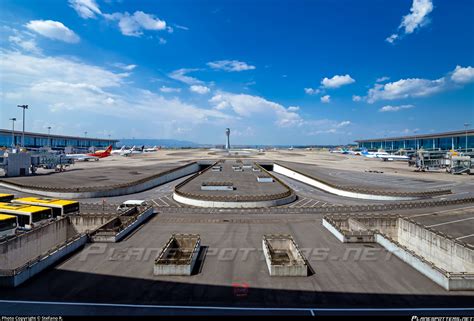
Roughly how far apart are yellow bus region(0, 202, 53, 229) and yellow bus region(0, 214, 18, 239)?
1411 millimetres

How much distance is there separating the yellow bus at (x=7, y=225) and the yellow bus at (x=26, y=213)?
1.41 meters

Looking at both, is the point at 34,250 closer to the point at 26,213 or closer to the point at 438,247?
the point at 26,213

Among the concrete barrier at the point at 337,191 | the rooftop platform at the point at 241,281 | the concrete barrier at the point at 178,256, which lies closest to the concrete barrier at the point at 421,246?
the rooftop platform at the point at 241,281

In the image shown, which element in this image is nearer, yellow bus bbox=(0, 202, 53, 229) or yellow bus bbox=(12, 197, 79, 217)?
yellow bus bbox=(0, 202, 53, 229)

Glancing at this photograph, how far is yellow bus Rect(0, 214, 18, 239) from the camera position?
1112 inches

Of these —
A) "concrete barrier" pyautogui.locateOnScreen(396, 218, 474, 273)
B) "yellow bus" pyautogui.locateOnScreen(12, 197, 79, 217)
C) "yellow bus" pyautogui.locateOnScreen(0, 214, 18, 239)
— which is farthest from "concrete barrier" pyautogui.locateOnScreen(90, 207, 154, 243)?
"concrete barrier" pyautogui.locateOnScreen(396, 218, 474, 273)

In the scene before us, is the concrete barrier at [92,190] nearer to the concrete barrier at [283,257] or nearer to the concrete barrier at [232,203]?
the concrete barrier at [232,203]

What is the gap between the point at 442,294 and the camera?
1859 cm

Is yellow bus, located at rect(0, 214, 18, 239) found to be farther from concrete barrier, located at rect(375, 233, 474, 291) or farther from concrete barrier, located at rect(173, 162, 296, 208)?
concrete barrier, located at rect(375, 233, 474, 291)

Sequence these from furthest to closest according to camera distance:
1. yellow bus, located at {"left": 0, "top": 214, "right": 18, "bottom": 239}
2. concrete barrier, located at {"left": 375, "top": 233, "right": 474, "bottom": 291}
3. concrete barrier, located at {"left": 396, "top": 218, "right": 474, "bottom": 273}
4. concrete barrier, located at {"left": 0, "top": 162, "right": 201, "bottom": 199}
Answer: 1. concrete barrier, located at {"left": 0, "top": 162, "right": 201, "bottom": 199}
2. yellow bus, located at {"left": 0, "top": 214, "right": 18, "bottom": 239}
3. concrete barrier, located at {"left": 396, "top": 218, "right": 474, "bottom": 273}
4. concrete barrier, located at {"left": 375, "top": 233, "right": 474, "bottom": 291}

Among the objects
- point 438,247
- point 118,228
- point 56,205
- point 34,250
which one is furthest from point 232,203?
point 438,247

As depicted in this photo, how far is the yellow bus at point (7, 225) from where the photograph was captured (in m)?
28.2

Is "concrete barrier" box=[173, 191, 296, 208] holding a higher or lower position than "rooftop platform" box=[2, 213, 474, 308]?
higher

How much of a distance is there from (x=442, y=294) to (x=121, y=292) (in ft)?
74.6
